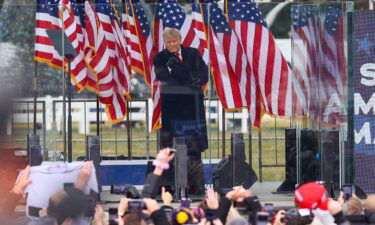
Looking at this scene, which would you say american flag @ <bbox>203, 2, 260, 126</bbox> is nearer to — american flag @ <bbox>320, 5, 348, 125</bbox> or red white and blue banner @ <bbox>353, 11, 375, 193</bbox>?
american flag @ <bbox>320, 5, 348, 125</bbox>

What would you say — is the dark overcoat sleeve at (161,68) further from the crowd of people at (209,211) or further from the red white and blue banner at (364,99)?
the crowd of people at (209,211)

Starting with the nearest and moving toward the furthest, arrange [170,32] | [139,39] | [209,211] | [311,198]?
[311,198] < [209,211] < [170,32] < [139,39]

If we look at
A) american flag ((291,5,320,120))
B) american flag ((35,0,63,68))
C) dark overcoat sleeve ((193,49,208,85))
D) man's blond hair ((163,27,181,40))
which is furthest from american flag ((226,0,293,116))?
american flag ((35,0,63,68))

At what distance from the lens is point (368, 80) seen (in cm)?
1338

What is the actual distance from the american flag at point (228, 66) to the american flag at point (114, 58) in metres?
1.01

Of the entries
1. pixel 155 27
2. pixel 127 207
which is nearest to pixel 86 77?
pixel 155 27

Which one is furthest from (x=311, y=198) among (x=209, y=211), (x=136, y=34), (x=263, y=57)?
(x=136, y=34)

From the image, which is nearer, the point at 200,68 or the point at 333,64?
the point at 200,68

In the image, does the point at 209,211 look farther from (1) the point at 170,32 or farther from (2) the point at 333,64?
(2) the point at 333,64

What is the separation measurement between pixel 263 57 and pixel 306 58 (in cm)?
50

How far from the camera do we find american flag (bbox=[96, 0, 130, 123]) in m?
13.4

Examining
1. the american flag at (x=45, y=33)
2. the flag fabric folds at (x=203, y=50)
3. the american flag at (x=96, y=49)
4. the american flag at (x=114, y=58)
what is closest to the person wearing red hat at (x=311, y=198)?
the flag fabric folds at (x=203, y=50)

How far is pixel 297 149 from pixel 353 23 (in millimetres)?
1612

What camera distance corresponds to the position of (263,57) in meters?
13.5
